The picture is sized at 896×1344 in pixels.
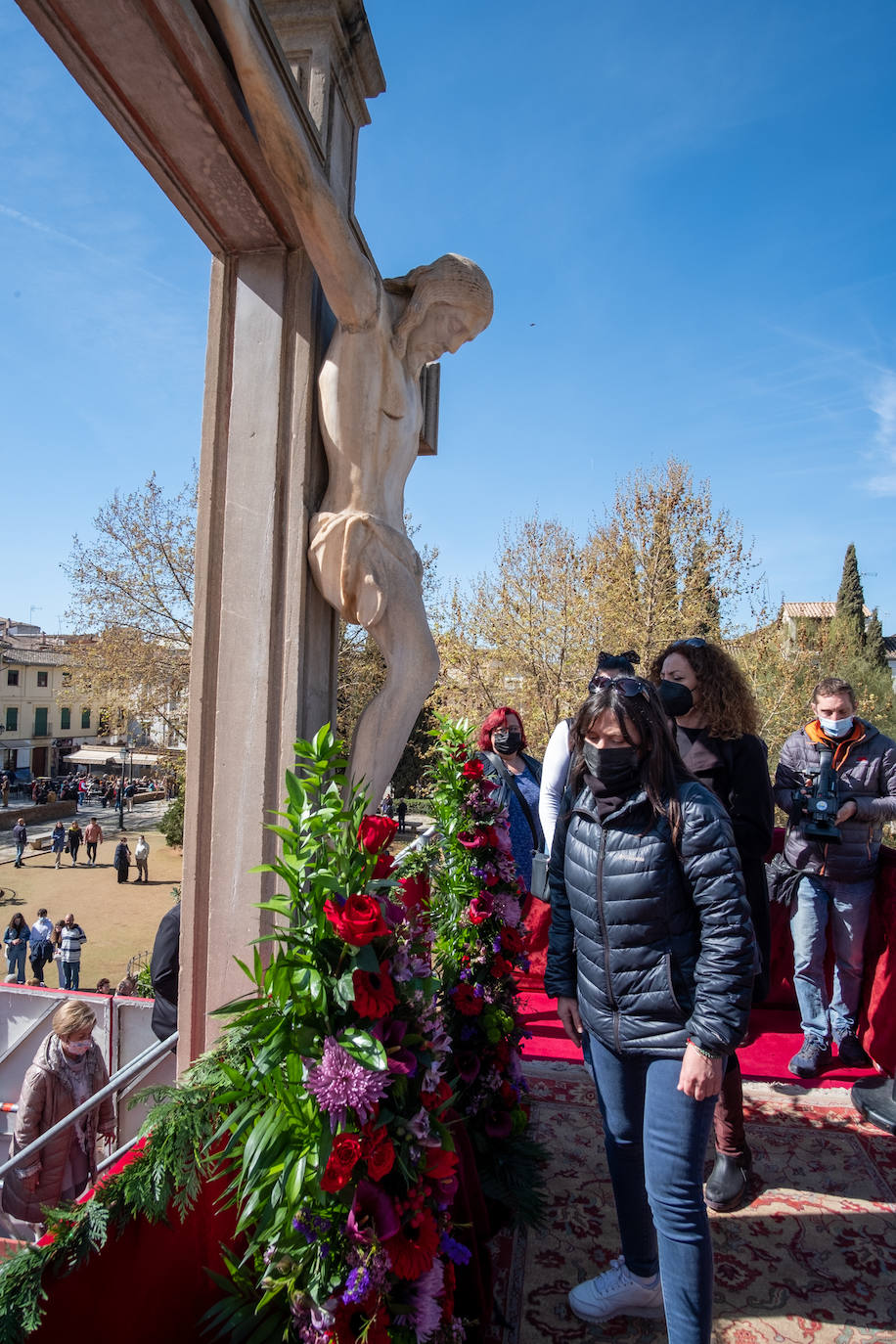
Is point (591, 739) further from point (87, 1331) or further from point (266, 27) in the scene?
point (266, 27)

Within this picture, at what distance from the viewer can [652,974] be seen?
1.91 m

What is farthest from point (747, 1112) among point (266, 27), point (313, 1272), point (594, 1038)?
point (266, 27)

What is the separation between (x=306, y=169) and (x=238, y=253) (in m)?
0.53

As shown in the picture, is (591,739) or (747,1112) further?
(747,1112)

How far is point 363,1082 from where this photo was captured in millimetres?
1439

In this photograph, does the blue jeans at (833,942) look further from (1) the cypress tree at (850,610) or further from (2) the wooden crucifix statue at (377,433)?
(1) the cypress tree at (850,610)

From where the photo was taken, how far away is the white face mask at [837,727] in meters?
3.76

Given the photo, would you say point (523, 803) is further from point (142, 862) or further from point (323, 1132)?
point (142, 862)

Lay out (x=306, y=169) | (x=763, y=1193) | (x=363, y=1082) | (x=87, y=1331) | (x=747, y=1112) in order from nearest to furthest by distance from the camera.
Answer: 1. (x=87, y=1331)
2. (x=363, y=1082)
3. (x=306, y=169)
4. (x=763, y=1193)
5. (x=747, y=1112)

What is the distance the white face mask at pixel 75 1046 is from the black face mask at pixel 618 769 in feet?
11.9

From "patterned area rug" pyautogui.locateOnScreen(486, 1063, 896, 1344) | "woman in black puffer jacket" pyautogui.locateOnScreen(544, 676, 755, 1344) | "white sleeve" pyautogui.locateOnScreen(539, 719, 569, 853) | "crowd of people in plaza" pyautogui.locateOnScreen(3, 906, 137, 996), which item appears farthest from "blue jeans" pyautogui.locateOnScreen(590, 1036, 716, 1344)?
"crowd of people in plaza" pyautogui.locateOnScreen(3, 906, 137, 996)

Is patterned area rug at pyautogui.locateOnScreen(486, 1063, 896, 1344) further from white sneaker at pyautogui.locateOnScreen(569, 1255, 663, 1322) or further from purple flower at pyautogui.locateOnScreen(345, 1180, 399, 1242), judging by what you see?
purple flower at pyautogui.locateOnScreen(345, 1180, 399, 1242)

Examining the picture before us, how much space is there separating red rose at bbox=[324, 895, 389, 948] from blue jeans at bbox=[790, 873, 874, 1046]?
3.00 meters

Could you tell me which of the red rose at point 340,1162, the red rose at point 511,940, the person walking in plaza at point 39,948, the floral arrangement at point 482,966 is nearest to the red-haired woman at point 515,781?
the floral arrangement at point 482,966
